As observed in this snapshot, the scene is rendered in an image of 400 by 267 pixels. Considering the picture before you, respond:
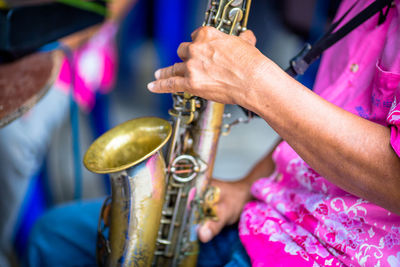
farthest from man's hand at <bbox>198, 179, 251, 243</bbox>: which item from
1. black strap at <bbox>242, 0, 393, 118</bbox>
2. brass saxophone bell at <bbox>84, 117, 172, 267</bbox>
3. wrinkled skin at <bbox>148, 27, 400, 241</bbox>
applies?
wrinkled skin at <bbox>148, 27, 400, 241</bbox>

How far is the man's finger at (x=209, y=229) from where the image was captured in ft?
2.72

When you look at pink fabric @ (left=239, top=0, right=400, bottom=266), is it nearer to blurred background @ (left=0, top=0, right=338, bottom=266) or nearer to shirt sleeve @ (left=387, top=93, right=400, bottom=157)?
shirt sleeve @ (left=387, top=93, right=400, bottom=157)

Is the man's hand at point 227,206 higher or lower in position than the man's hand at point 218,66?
lower

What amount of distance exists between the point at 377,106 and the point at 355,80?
0.10 meters

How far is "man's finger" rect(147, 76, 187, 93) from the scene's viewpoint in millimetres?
592

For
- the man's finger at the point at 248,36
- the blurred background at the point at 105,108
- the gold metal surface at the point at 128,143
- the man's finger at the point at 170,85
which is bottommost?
the blurred background at the point at 105,108

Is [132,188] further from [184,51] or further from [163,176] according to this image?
[184,51]

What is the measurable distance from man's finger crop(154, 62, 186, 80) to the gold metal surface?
5.8 inches

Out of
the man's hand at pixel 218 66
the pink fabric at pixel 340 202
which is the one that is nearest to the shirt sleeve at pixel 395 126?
the pink fabric at pixel 340 202

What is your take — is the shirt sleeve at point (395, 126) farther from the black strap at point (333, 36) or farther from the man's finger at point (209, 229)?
the man's finger at point (209, 229)

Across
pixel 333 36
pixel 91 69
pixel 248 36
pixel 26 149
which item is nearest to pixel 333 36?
pixel 333 36

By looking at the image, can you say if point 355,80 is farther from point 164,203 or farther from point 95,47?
point 95,47

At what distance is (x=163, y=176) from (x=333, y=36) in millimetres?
448

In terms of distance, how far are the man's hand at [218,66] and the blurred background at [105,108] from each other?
0.23 meters
